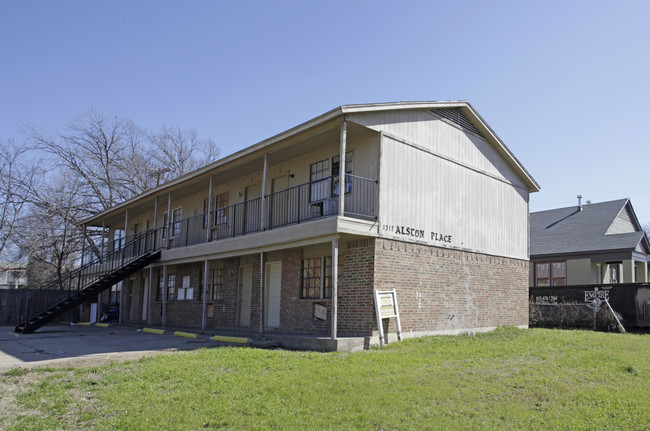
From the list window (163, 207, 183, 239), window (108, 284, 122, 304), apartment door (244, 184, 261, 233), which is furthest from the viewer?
window (108, 284, 122, 304)

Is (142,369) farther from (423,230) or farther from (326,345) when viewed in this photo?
(423,230)

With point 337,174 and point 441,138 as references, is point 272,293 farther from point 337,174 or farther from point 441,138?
point 441,138

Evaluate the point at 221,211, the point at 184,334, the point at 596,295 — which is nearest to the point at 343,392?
the point at 184,334

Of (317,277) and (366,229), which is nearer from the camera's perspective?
(366,229)

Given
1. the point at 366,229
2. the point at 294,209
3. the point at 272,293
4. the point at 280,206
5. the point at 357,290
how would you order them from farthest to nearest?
the point at 280,206, the point at 272,293, the point at 294,209, the point at 357,290, the point at 366,229

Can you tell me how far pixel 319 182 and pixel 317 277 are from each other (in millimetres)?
2627

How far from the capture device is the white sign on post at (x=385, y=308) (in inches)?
452

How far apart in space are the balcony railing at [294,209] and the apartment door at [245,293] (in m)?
1.27

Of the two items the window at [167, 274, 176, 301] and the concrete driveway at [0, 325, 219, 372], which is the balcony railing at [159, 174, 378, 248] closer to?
the window at [167, 274, 176, 301]

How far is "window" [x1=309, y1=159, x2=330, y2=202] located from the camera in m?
14.2

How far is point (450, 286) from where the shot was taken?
1407 cm

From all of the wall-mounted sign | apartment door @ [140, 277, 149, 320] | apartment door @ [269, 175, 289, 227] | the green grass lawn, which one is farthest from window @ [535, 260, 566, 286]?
apartment door @ [140, 277, 149, 320]

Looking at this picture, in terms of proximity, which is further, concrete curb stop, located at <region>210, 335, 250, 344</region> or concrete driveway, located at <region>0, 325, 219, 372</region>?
concrete curb stop, located at <region>210, 335, 250, 344</region>

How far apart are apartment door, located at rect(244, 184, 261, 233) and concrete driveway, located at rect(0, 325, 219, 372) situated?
3772 millimetres
